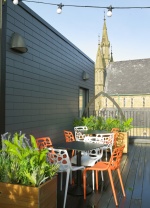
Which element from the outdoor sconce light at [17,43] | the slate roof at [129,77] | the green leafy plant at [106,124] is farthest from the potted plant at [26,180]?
the slate roof at [129,77]

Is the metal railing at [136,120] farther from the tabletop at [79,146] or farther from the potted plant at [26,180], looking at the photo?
the potted plant at [26,180]

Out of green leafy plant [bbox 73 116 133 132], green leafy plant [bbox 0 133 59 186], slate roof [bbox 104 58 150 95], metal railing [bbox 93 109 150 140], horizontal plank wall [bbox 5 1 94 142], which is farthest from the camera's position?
slate roof [bbox 104 58 150 95]

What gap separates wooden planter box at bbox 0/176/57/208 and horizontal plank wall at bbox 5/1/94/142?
6.66 ft

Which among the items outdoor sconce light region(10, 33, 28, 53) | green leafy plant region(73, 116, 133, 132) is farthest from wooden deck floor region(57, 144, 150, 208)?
outdoor sconce light region(10, 33, 28, 53)

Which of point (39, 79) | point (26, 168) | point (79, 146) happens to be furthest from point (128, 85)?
point (26, 168)

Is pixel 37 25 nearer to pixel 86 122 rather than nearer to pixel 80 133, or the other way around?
pixel 80 133

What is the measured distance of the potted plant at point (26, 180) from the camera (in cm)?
224

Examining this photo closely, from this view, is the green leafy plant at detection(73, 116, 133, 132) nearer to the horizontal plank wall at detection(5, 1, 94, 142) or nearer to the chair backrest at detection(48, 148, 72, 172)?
the horizontal plank wall at detection(5, 1, 94, 142)

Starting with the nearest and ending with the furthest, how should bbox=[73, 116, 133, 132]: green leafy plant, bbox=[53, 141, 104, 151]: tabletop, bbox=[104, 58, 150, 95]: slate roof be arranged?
bbox=[53, 141, 104, 151]: tabletop, bbox=[73, 116, 133, 132]: green leafy plant, bbox=[104, 58, 150, 95]: slate roof

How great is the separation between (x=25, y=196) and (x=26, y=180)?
16 cm

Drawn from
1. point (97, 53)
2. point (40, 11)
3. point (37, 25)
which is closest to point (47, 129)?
point (37, 25)

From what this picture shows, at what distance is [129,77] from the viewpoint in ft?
119

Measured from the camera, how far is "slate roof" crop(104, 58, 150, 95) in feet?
114

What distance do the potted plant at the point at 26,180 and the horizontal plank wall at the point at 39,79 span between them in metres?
1.87
